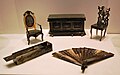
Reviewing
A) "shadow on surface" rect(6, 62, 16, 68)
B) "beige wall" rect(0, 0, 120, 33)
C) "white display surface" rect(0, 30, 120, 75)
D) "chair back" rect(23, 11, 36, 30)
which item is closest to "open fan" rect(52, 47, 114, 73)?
"white display surface" rect(0, 30, 120, 75)

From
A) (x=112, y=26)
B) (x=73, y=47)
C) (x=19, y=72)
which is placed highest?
(x=112, y=26)

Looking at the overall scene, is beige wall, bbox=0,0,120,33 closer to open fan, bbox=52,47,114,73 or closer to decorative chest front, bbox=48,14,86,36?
decorative chest front, bbox=48,14,86,36

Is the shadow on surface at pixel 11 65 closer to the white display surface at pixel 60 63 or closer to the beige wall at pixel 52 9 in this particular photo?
the white display surface at pixel 60 63

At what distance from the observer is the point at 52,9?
1.93 metres

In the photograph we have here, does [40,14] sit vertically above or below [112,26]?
above

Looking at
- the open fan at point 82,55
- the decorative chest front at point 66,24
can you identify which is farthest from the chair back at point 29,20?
the open fan at point 82,55

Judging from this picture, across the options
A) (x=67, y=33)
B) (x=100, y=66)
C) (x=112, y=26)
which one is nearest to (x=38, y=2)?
(x=67, y=33)

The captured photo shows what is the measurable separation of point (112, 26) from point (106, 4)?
0.25 metres

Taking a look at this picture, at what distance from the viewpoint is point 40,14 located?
196cm

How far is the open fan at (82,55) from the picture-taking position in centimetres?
132

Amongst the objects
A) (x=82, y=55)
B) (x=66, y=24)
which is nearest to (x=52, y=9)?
(x=66, y=24)

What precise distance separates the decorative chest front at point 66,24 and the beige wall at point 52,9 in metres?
0.12

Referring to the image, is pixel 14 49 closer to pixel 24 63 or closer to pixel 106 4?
pixel 24 63

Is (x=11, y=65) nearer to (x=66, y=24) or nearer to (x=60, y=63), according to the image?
(x=60, y=63)
